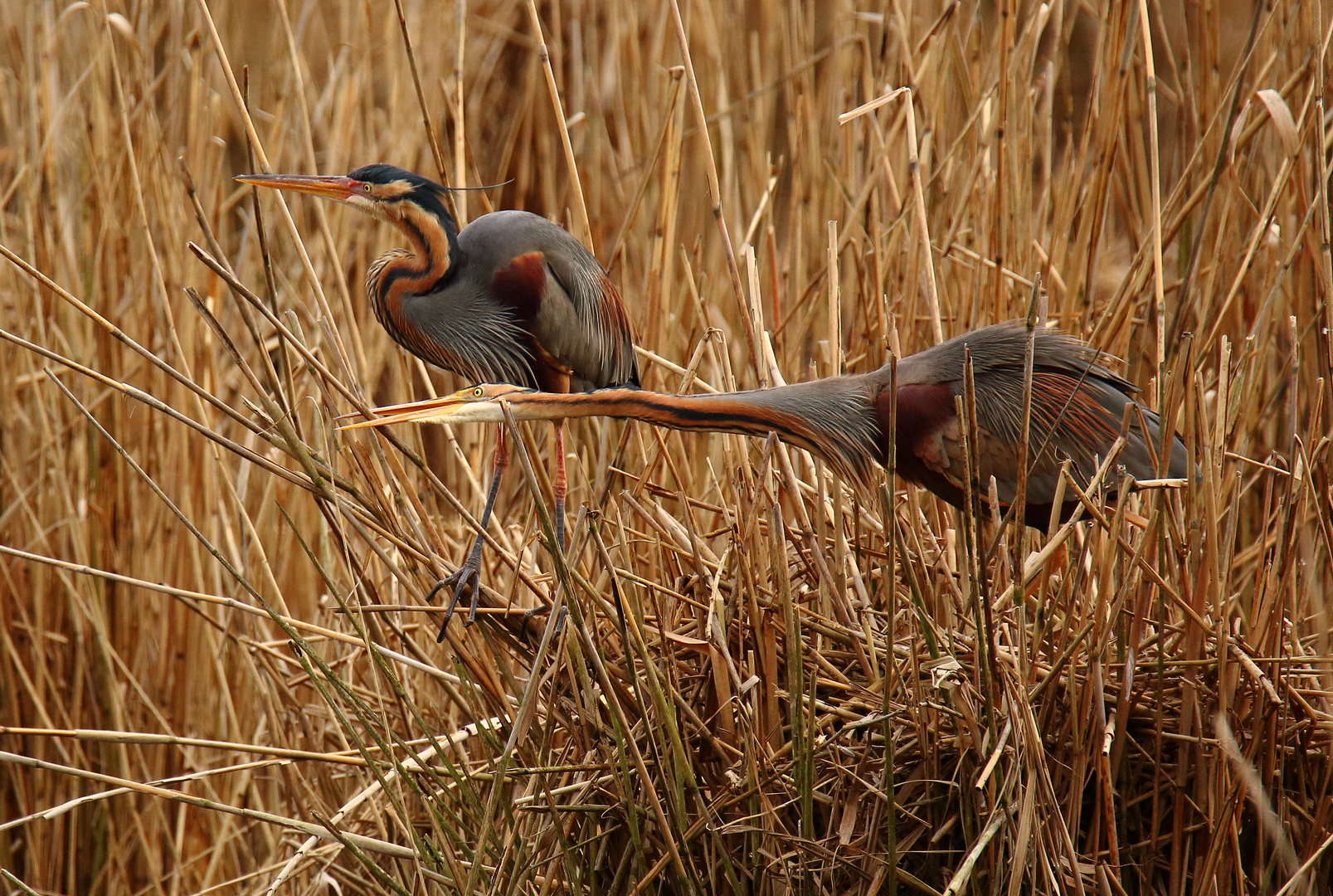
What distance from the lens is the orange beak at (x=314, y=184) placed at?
2.03 meters

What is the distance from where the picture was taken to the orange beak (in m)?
2.03

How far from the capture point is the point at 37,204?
265cm

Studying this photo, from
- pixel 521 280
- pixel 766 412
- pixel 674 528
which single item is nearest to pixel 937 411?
pixel 766 412

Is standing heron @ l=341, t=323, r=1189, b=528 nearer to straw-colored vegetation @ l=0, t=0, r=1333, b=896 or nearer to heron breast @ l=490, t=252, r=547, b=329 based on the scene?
straw-colored vegetation @ l=0, t=0, r=1333, b=896

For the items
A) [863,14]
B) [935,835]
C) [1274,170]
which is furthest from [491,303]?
[1274,170]

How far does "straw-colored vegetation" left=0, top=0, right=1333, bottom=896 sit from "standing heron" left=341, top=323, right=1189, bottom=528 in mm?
93

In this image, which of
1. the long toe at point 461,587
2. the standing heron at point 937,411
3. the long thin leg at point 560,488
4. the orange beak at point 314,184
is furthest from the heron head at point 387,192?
the long toe at point 461,587

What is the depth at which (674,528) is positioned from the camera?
6.46ft

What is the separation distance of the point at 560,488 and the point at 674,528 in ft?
→ 2.12

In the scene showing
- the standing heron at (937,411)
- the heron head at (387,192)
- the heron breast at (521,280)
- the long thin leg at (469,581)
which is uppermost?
the heron head at (387,192)

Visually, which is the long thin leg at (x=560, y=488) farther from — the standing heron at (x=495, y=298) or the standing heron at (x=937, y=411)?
the standing heron at (x=937, y=411)

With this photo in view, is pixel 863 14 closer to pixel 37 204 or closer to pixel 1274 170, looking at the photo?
pixel 1274 170

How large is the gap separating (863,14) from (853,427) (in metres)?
1.38

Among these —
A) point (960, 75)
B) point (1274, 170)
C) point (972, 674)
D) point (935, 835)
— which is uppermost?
point (960, 75)
